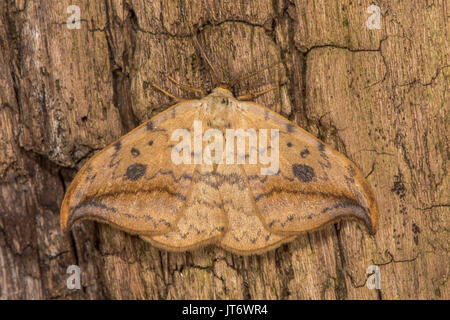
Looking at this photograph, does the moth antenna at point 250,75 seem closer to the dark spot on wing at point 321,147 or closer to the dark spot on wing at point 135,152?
the dark spot on wing at point 321,147

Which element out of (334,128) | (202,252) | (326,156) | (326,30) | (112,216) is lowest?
(202,252)

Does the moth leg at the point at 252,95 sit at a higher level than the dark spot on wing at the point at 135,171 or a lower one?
higher

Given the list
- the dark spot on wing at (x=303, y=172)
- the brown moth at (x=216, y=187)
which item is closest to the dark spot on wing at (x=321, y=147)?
the brown moth at (x=216, y=187)

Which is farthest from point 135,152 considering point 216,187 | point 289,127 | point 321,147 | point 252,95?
point 321,147

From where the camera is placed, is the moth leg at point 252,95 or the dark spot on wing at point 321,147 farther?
the moth leg at point 252,95

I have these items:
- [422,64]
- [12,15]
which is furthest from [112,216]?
[422,64]
